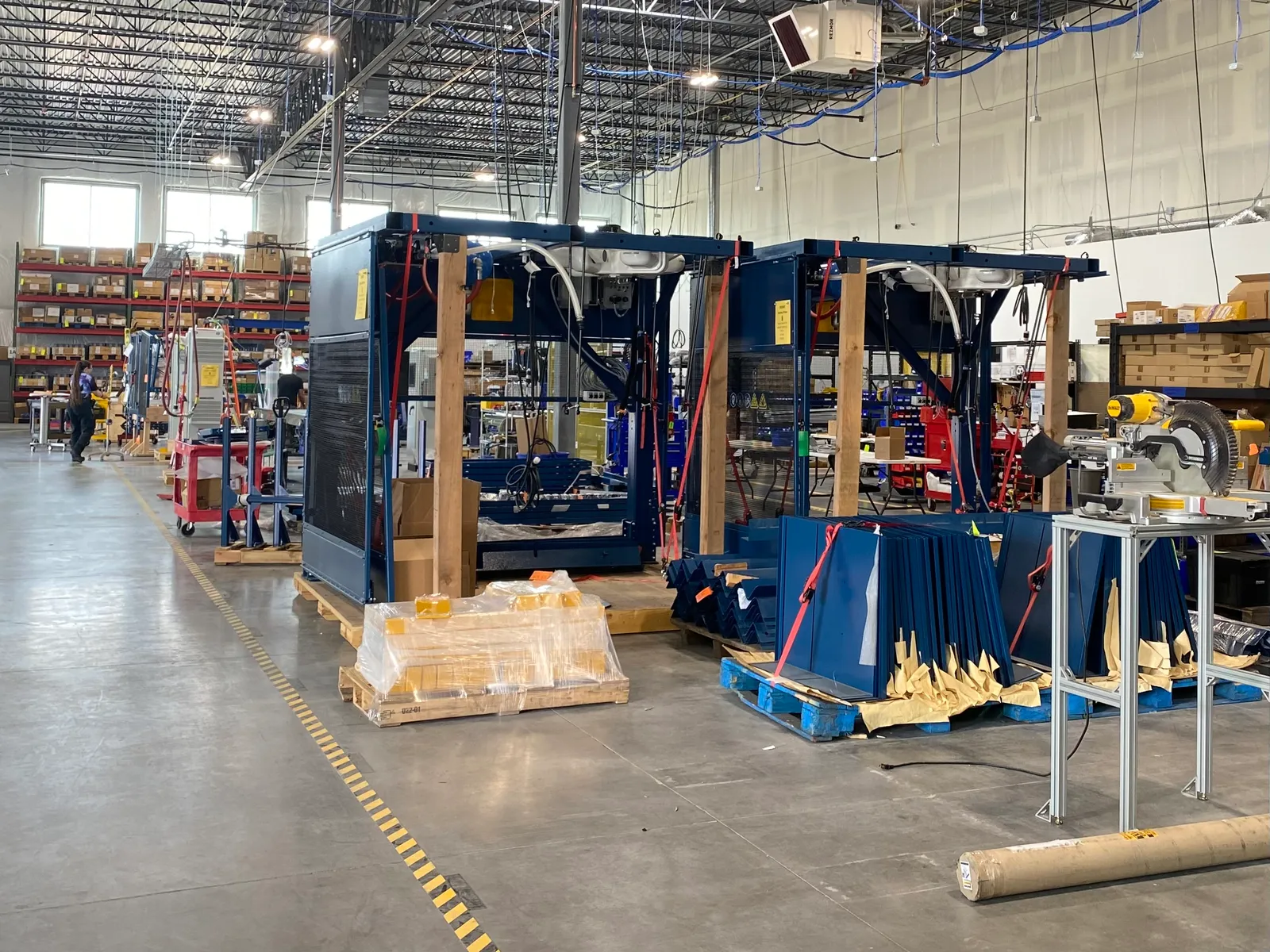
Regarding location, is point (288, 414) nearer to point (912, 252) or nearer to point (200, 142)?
point (912, 252)

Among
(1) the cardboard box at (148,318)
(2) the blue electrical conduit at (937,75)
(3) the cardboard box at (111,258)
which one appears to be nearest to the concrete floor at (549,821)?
(2) the blue electrical conduit at (937,75)

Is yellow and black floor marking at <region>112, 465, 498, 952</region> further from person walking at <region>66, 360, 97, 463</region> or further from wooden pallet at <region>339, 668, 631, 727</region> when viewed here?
person walking at <region>66, 360, 97, 463</region>

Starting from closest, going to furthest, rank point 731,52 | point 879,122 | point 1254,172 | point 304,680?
point 304,680, point 1254,172, point 731,52, point 879,122

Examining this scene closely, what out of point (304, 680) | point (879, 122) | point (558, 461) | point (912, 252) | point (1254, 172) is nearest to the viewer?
point (304, 680)

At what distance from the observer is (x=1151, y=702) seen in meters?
6.47

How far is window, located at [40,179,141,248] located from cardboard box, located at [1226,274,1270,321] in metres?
27.7

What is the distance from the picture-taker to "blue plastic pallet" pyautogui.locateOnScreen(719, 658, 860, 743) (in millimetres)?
5762

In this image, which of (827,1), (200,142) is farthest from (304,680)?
(200,142)

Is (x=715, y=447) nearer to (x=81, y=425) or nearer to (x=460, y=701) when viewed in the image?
(x=460, y=701)

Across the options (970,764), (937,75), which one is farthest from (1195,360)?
(937,75)

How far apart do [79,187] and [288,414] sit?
69.2ft

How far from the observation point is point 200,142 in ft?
101

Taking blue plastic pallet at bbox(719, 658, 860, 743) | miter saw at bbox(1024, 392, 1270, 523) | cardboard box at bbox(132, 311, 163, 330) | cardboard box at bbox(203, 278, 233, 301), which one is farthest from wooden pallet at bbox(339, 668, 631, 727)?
cardboard box at bbox(132, 311, 163, 330)

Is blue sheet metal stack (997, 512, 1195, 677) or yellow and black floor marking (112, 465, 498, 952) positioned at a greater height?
blue sheet metal stack (997, 512, 1195, 677)
